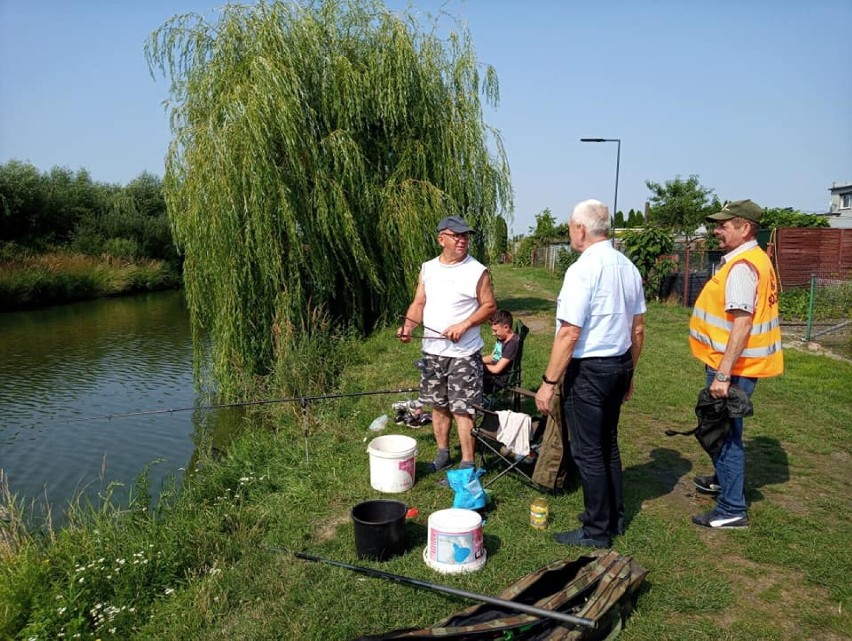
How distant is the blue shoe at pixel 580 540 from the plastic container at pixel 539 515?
13 cm

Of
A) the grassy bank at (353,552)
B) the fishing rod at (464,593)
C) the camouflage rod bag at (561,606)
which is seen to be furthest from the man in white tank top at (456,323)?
the camouflage rod bag at (561,606)

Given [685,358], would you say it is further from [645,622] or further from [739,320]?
[645,622]

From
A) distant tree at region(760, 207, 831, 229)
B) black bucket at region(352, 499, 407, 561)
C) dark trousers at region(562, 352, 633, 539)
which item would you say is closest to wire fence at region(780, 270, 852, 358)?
dark trousers at region(562, 352, 633, 539)

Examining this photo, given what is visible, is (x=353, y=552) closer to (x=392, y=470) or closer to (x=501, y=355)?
(x=392, y=470)

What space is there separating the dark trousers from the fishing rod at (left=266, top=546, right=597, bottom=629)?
2.88 feet

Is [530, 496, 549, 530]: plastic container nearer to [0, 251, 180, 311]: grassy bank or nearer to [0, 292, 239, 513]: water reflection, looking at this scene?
[0, 292, 239, 513]: water reflection

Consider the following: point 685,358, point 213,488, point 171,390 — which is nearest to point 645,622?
point 213,488

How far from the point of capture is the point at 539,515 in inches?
145

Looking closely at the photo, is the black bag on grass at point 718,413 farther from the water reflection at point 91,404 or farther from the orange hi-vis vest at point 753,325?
the water reflection at point 91,404

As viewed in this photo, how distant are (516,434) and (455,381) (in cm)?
54

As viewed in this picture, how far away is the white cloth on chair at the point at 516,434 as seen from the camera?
167 inches

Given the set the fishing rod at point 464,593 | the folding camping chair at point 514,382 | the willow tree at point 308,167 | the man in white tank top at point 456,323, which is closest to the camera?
the fishing rod at point 464,593

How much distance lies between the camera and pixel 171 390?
A: 10.2 meters

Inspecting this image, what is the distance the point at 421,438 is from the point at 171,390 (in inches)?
246
